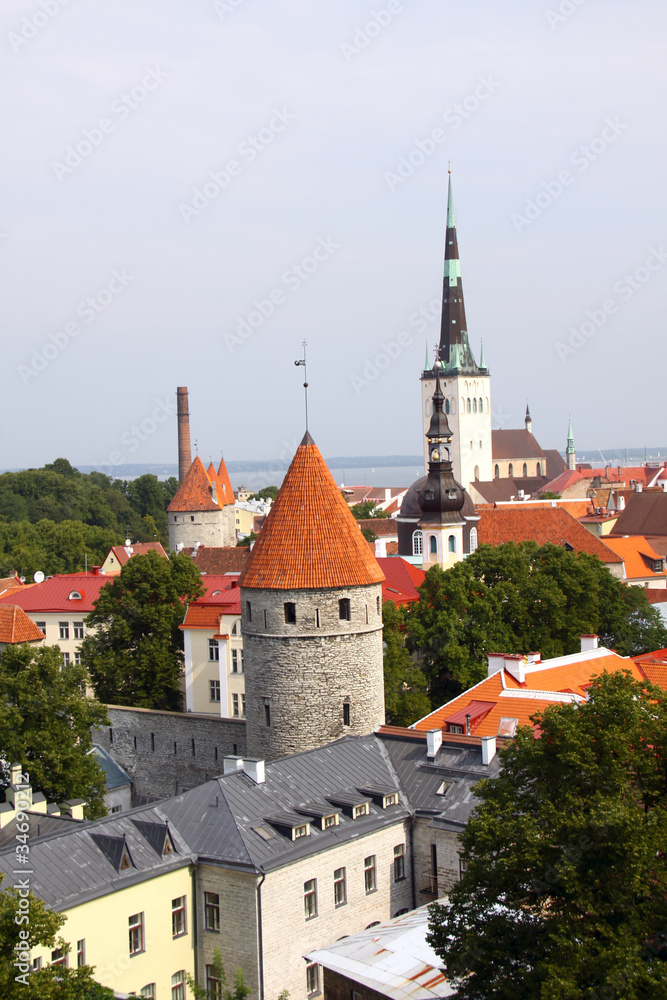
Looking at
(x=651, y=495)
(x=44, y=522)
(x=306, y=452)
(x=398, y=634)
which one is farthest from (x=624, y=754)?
(x=44, y=522)

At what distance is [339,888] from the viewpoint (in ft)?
72.5

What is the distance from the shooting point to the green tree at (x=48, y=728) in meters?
26.6

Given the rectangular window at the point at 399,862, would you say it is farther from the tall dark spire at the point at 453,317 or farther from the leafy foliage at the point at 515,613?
the tall dark spire at the point at 453,317

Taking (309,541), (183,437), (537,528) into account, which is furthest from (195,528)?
(309,541)

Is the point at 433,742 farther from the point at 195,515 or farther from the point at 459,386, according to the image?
the point at 459,386

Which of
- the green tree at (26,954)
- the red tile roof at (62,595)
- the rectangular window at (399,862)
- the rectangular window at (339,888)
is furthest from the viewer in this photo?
the red tile roof at (62,595)

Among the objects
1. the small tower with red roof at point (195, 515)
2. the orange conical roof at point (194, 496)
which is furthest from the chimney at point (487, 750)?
the orange conical roof at point (194, 496)

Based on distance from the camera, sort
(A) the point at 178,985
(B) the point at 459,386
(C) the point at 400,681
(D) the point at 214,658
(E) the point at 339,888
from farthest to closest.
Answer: (B) the point at 459,386 → (D) the point at 214,658 → (C) the point at 400,681 → (E) the point at 339,888 → (A) the point at 178,985

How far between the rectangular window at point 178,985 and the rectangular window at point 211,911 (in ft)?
2.95

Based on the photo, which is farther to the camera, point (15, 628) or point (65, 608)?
point (65, 608)

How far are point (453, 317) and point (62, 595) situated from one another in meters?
69.9

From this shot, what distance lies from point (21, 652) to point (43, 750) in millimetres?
2474

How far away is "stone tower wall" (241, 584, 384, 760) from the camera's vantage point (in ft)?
85.9

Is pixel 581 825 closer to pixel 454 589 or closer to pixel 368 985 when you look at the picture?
pixel 368 985
